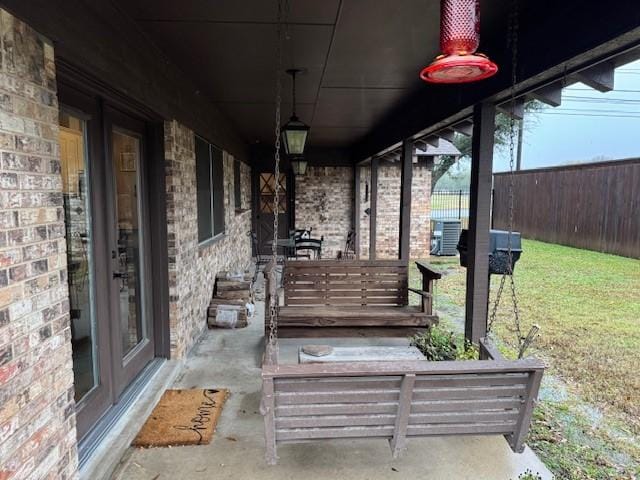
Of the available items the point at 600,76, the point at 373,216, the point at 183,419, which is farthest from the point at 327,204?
the point at 600,76

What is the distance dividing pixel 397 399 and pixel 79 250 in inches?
72.0

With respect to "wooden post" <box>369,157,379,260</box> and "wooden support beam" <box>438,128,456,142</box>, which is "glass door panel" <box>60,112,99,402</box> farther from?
"wooden post" <box>369,157,379,260</box>

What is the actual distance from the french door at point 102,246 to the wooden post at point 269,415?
3.46ft

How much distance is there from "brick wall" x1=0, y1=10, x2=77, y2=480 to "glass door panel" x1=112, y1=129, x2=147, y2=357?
1037mm

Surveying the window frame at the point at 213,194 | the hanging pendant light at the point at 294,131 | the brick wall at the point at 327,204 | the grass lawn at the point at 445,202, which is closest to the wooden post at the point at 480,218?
the hanging pendant light at the point at 294,131

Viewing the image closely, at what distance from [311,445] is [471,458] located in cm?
91

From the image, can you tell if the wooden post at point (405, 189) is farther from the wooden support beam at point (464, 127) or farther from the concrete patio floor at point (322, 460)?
the concrete patio floor at point (322, 460)

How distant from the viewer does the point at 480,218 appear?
3.21 metres

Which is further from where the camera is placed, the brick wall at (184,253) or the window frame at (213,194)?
the window frame at (213,194)

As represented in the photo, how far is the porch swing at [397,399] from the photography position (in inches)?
76.2

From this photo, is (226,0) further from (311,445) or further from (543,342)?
(543,342)

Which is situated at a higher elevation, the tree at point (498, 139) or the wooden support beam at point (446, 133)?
the tree at point (498, 139)

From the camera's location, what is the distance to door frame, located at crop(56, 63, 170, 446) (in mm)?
2246

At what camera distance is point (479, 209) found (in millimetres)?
3193
